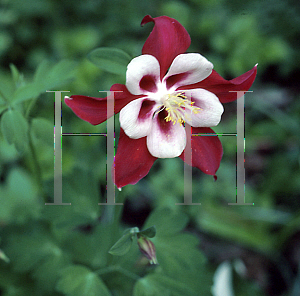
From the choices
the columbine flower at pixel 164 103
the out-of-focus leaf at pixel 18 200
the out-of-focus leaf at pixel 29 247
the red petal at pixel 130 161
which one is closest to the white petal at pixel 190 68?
the columbine flower at pixel 164 103

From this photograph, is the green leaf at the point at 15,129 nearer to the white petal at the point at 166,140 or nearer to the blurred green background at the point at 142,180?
the blurred green background at the point at 142,180

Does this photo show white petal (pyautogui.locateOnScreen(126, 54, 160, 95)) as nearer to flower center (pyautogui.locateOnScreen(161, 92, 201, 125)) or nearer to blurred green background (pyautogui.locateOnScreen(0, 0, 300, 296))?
flower center (pyautogui.locateOnScreen(161, 92, 201, 125))

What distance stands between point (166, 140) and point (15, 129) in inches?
23.5

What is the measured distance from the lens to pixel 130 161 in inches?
44.0

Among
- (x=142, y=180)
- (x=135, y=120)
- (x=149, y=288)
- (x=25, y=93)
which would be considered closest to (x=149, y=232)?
(x=135, y=120)

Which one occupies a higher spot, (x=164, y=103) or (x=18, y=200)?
(x=164, y=103)

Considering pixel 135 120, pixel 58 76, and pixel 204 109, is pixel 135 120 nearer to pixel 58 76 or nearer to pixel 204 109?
pixel 204 109

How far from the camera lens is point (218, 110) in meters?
1.16

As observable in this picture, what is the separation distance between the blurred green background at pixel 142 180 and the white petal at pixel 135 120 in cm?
32

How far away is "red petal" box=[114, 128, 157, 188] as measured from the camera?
1.10m

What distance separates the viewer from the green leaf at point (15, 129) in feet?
4.19

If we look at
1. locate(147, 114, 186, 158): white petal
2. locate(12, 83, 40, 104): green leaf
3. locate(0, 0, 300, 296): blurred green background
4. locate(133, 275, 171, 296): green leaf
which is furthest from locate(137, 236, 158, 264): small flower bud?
locate(12, 83, 40, 104): green leaf

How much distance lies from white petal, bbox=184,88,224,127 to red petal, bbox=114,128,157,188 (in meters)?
0.21

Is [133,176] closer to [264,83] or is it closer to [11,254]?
[11,254]
